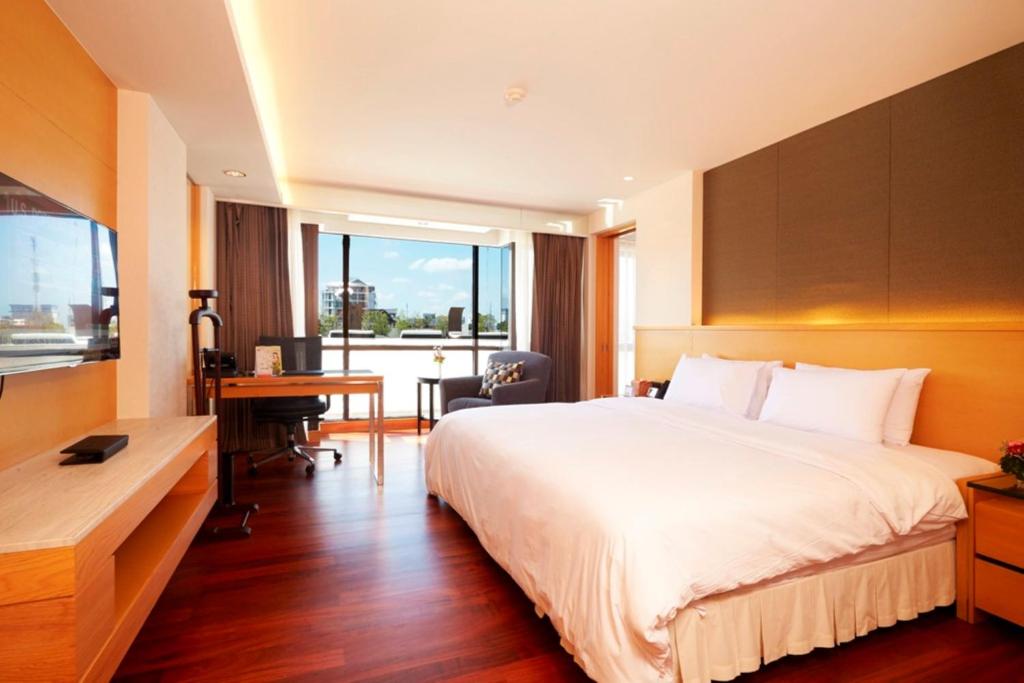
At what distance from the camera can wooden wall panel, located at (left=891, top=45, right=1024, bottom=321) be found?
232 centimetres

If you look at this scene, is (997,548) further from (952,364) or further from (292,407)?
(292,407)

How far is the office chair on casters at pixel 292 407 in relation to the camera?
395 centimetres

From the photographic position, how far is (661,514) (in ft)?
4.91

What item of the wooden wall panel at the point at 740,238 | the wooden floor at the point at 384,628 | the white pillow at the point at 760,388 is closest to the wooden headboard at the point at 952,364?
the white pillow at the point at 760,388

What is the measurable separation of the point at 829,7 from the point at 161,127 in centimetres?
337

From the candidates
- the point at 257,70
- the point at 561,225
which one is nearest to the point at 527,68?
the point at 257,70

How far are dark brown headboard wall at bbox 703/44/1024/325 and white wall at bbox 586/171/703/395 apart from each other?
35cm

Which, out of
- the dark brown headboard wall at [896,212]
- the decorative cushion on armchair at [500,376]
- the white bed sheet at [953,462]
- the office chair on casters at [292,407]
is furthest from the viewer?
the decorative cushion on armchair at [500,376]

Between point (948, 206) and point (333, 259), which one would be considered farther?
point (333, 259)

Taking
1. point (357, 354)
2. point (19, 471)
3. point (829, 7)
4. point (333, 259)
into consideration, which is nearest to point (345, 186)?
point (333, 259)

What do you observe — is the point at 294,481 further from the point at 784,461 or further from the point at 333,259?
the point at 784,461

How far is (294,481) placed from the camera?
3682 millimetres

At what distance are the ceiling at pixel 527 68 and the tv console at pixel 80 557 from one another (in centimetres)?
172

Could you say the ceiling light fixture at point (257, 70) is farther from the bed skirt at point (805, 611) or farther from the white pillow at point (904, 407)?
the white pillow at point (904, 407)
